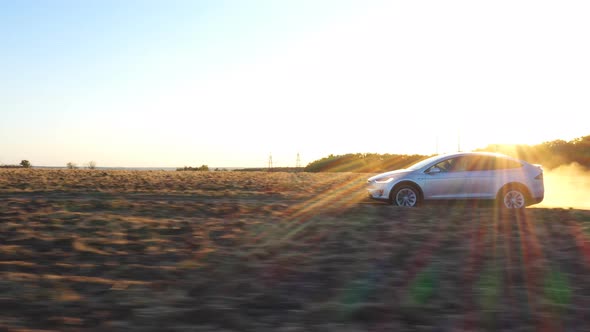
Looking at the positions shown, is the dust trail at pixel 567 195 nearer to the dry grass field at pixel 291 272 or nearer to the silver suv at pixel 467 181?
the silver suv at pixel 467 181

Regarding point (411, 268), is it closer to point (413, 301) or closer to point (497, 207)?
point (413, 301)

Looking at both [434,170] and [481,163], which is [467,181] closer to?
[481,163]

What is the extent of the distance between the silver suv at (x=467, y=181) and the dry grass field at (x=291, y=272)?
2501 millimetres

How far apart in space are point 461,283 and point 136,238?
4681 millimetres

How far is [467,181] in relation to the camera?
1265 cm

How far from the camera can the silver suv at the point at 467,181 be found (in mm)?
12469

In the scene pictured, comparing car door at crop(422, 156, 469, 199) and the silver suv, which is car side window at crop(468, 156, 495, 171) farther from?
car door at crop(422, 156, 469, 199)

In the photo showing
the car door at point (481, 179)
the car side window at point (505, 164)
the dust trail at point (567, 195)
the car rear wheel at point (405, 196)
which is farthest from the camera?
the dust trail at point (567, 195)

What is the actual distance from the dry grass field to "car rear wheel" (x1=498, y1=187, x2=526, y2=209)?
2436mm

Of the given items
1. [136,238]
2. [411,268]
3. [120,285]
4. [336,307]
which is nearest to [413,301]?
[336,307]

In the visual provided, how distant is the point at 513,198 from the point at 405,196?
8.71ft

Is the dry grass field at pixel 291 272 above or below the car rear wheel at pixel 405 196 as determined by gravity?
below

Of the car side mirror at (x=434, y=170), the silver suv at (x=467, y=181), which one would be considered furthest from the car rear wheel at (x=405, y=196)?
the car side mirror at (x=434, y=170)

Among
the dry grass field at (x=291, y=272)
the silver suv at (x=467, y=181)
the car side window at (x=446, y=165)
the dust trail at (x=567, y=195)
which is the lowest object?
the dry grass field at (x=291, y=272)
